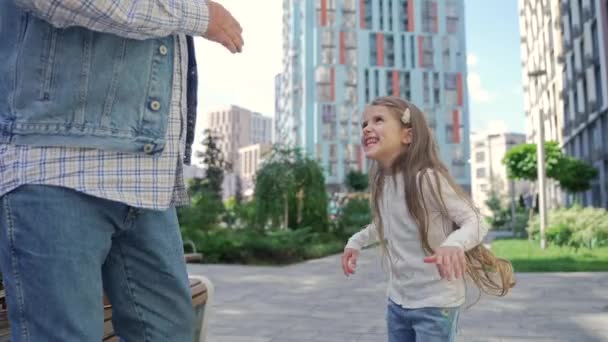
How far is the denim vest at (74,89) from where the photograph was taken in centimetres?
116

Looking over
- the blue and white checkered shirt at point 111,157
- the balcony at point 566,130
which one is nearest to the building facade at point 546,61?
the balcony at point 566,130

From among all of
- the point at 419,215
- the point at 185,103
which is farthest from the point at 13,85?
the point at 419,215

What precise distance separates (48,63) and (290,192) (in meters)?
16.6

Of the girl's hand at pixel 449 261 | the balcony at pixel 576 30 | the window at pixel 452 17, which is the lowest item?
the girl's hand at pixel 449 261

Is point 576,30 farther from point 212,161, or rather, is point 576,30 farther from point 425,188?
point 425,188

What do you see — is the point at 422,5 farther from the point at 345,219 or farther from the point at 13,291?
the point at 13,291

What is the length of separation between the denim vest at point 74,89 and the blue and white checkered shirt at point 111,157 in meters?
0.03

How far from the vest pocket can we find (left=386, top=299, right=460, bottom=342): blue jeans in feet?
4.55

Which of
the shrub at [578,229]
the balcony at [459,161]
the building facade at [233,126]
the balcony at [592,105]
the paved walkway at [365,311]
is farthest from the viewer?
the building facade at [233,126]

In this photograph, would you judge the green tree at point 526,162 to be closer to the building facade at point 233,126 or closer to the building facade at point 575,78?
the building facade at point 575,78

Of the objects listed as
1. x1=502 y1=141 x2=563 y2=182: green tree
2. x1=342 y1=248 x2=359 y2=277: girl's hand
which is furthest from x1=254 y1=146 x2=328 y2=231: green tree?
x1=342 y1=248 x2=359 y2=277: girl's hand

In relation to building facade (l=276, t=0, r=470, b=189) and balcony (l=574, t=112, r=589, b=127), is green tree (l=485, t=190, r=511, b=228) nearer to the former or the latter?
balcony (l=574, t=112, r=589, b=127)

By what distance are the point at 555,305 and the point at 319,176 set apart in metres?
13.2

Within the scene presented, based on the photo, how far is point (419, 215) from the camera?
201 centimetres
